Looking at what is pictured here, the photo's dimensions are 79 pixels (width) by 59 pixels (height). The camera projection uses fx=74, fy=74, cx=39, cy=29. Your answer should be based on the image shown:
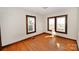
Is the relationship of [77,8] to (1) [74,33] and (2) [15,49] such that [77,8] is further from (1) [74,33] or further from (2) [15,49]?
(2) [15,49]

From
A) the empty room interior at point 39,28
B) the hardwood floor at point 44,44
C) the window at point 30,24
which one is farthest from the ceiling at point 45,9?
the hardwood floor at point 44,44

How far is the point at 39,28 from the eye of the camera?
1.23 metres

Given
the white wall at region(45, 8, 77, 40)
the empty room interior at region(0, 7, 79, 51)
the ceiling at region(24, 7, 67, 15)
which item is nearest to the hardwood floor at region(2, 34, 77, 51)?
the empty room interior at region(0, 7, 79, 51)

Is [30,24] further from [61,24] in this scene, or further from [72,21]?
[72,21]

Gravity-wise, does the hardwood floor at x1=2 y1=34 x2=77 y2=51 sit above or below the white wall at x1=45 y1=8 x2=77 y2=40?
below

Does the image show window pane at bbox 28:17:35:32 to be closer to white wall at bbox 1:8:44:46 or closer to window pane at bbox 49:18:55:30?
white wall at bbox 1:8:44:46

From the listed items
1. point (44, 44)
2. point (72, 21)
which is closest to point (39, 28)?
point (44, 44)

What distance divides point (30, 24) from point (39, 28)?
0.16 m

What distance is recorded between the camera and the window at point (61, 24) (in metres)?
1.10

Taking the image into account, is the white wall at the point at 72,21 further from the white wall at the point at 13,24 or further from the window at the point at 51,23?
the white wall at the point at 13,24

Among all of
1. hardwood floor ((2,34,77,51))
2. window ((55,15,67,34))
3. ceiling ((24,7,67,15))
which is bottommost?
hardwood floor ((2,34,77,51))

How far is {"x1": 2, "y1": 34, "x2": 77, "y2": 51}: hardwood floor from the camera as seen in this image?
1.08 m

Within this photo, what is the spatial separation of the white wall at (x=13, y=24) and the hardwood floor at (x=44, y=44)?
0.28ft
